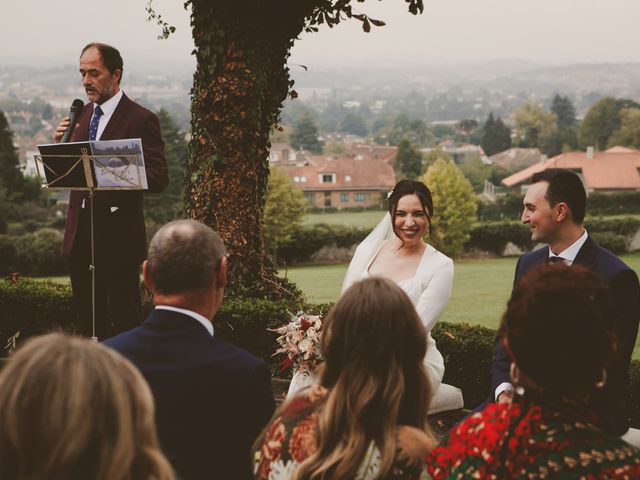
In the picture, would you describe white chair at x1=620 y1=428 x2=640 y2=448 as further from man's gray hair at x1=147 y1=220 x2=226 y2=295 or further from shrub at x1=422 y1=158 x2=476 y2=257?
shrub at x1=422 y1=158 x2=476 y2=257

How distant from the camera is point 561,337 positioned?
216 cm

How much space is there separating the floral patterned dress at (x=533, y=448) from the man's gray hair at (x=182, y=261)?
1.02m

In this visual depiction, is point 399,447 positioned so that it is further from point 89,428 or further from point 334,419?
point 89,428

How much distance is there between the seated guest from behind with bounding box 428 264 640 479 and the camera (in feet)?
7.01

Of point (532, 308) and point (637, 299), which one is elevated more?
point (532, 308)

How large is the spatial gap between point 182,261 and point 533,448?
4.24ft

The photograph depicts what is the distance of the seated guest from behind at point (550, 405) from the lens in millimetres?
2137

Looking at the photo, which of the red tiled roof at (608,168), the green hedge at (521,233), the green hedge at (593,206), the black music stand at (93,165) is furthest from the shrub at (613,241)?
the red tiled roof at (608,168)

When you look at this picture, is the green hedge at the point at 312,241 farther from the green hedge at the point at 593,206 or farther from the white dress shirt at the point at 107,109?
the white dress shirt at the point at 107,109

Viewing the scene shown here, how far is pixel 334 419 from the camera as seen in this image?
237 cm

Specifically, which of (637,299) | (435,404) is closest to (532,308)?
(637,299)

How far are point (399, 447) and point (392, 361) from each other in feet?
0.82

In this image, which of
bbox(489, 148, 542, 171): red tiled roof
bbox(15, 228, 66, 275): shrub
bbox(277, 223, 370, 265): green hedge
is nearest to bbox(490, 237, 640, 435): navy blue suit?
bbox(15, 228, 66, 275): shrub

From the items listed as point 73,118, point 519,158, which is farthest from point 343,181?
point 73,118
